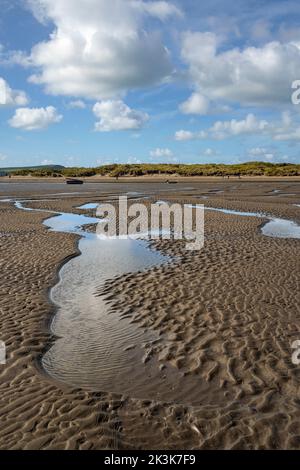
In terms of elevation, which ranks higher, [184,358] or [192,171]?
[192,171]

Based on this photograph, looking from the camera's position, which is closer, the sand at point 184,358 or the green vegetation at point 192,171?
the sand at point 184,358

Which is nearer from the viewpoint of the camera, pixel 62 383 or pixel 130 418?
pixel 130 418

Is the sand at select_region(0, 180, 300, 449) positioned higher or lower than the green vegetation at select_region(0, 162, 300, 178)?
lower

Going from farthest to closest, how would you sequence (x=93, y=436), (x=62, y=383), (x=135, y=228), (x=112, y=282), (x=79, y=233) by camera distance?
1. (x=135, y=228)
2. (x=79, y=233)
3. (x=112, y=282)
4. (x=62, y=383)
5. (x=93, y=436)

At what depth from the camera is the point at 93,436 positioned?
16.0 ft

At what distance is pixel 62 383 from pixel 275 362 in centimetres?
368

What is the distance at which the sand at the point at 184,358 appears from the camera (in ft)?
16.2

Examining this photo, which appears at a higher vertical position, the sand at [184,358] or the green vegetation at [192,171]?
the green vegetation at [192,171]

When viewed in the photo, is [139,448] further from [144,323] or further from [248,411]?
[144,323]

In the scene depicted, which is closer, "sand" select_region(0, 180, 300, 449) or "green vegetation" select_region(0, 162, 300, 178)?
"sand" select_region(0, 180, 300, 449)

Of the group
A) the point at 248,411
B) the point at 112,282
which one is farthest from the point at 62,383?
the point at 112,282

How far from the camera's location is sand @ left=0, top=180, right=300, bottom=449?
494 cm

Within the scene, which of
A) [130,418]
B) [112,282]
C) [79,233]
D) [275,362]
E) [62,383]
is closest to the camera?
[130,418]

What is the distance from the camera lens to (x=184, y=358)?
6996 mm
